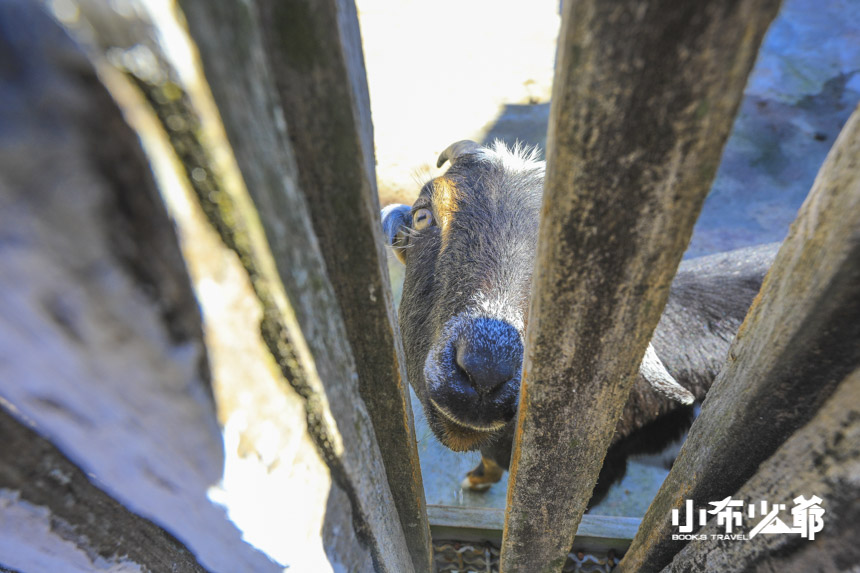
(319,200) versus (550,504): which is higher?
(319,200)

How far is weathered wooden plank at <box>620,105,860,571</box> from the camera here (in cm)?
70

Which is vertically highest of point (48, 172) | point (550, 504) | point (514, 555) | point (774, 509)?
point (48, 172)

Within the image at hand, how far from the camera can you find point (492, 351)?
176 cm

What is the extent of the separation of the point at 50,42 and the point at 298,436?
620 millimetres

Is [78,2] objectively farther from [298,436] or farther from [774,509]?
[774,509]

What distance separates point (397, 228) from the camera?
3387 millimetres

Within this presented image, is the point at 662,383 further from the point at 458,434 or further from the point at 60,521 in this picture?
the point at 60,521

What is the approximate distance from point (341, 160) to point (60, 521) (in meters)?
0.89

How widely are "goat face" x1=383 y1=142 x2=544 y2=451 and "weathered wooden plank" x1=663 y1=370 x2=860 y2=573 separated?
0.84m

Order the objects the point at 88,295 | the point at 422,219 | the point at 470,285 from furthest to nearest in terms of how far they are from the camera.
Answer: the point at 422,219 < the point at 470,285 < the point at 88,295

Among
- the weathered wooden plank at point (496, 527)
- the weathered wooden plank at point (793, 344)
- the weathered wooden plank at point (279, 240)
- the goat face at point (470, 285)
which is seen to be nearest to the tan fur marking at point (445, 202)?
the goat face at point (470, 285)

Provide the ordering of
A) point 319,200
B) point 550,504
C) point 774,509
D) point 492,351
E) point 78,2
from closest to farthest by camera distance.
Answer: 1. point 78,2
2. point 319,200
3. point 774,509
4. point 550,504
5. point 492,351

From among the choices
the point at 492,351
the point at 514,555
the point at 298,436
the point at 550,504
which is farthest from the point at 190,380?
the point at 514,555

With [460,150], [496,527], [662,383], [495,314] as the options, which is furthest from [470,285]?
[460,150]
